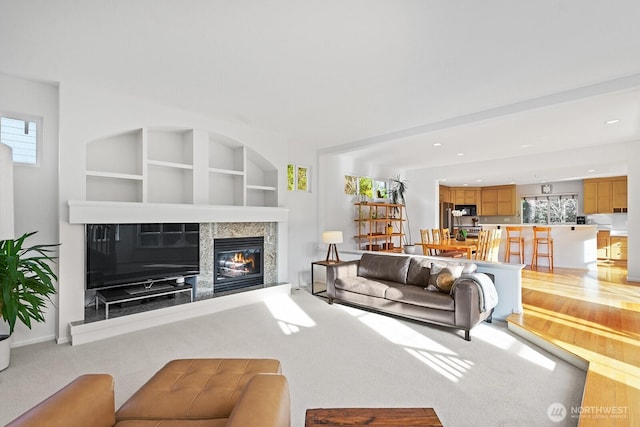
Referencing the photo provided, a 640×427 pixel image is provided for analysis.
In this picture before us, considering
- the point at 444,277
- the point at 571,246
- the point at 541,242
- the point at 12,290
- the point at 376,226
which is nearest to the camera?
the point at 12,290

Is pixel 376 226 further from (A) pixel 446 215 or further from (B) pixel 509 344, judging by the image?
(B) pixel 509 344

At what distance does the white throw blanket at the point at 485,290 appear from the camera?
3506 mm

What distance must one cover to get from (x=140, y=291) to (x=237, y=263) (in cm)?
150

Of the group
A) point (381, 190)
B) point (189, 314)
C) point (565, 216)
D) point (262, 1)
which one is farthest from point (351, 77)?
point (565, 216)

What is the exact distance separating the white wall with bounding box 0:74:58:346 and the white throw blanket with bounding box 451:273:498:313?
4639 millimetres

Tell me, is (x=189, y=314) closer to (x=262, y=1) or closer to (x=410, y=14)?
(x=262, y=1)

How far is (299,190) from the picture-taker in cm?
602

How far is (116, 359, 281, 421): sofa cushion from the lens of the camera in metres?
1.54

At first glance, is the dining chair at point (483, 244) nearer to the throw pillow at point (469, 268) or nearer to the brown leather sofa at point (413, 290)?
the brown leather sofa at point (413, 290)

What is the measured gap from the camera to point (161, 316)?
12.9 ft

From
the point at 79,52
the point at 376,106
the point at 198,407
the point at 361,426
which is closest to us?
the point at 361,426

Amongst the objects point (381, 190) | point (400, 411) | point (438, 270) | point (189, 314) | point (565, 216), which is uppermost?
point (381, 190)

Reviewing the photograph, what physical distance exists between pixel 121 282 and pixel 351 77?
11.6 feet

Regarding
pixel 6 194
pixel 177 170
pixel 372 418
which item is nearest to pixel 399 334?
pixel 372 418
